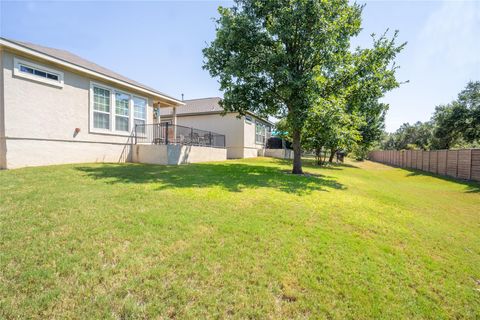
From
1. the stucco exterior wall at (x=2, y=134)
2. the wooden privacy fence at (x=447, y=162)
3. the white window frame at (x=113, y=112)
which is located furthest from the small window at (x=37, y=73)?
the wooden privacy fence at (x=447, y=162)

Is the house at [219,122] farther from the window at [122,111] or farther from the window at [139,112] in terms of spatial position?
the window at [122,111]

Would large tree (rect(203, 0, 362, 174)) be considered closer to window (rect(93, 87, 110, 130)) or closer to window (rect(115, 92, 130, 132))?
window (rect(115, 92, 130, 132))

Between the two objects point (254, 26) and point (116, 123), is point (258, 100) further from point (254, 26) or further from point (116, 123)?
point (116, 123)

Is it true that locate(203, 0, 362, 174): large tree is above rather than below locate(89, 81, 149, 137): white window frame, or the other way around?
above

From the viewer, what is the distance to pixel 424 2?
917 cm

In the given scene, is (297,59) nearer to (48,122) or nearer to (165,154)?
(165,154)

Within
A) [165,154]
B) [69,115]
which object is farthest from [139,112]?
[69,115]

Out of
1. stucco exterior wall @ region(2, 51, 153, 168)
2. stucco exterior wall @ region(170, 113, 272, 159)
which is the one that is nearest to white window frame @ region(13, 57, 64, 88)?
stucco exterior wall @ region(2, 51, 153, 168)

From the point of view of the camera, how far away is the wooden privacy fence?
1402 centimetres

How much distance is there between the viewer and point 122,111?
12.4 metres

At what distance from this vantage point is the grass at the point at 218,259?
2.37 m

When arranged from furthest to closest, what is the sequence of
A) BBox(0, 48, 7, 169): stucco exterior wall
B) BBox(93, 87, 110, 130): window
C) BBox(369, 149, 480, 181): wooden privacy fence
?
BBox(369, 149, 480, 181): wooden privacy fence, BBox(93, 87, 110, 130): window, BBox(0, 48, 7, 169): stucco exterior wall

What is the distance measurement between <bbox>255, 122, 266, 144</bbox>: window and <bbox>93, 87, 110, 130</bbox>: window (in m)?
14.9

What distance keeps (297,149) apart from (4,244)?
11227mm
